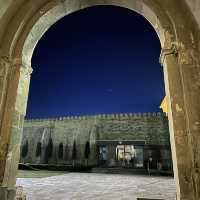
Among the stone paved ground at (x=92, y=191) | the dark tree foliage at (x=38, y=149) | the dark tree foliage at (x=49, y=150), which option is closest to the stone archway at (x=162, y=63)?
the stone paved ground at (x=92, y=191)

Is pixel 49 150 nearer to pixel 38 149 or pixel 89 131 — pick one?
pixel 38 149

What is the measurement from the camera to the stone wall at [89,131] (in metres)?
20.1

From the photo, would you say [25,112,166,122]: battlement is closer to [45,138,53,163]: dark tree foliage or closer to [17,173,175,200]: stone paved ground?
[45,138,53,163]: dark tree foliage

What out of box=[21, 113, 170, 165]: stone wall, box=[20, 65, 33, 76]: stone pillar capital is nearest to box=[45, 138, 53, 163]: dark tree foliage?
box=[21, 113, 170, 165]: stone wall

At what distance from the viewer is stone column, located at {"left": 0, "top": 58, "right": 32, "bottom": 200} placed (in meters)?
2.40

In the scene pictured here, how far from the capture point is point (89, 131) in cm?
2238

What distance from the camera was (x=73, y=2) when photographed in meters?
3.10

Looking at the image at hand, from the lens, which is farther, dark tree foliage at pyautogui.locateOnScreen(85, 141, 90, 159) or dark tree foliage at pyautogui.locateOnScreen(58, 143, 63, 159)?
dark tree foliage at pyautogui.locateOnScreen(58, 143, 63, 159)

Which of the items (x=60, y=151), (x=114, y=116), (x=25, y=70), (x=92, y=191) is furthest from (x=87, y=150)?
(x=25, y=70)

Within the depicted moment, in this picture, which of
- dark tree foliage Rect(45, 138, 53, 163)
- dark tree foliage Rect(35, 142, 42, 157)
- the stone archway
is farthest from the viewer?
dark tree foliage Rect(35, 142, 42, 157)

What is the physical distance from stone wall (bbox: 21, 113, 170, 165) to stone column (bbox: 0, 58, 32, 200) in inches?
720

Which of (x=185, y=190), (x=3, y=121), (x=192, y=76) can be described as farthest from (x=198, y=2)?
(x=3, y=121)

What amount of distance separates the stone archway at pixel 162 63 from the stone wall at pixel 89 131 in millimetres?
18121

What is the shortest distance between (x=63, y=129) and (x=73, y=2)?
21616 millimetres
